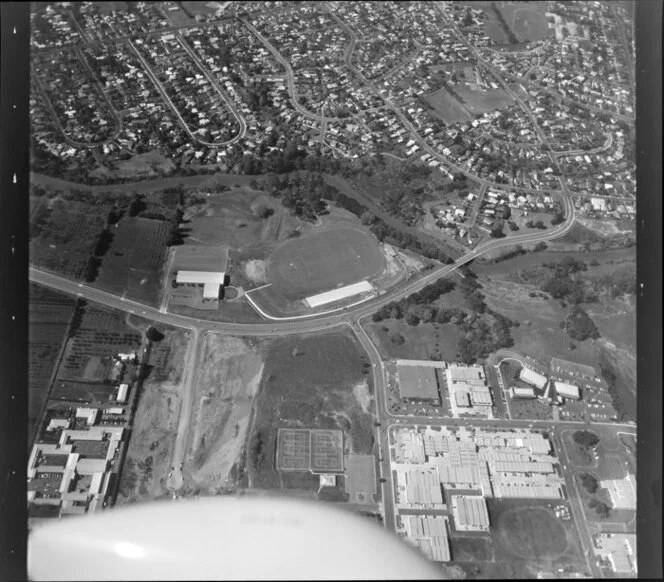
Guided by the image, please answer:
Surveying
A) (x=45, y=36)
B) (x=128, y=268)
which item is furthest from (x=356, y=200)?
(x=45, y=36)

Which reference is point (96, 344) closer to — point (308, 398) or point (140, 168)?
point (308, 398)

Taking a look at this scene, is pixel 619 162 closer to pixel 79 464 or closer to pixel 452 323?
pixel 452 323

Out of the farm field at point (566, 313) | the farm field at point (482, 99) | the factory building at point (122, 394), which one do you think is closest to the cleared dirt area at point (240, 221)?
the factory building at point (122, 394)

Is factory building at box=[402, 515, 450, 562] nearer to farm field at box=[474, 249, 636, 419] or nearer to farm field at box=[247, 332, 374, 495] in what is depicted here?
farm field at box=[247, 332, 374, 495]

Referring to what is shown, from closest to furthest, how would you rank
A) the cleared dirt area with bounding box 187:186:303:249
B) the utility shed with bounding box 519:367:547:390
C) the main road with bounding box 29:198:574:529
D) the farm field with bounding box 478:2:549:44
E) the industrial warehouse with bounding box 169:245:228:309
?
the main road with bounding box 29:198:574:529 < the utility shed with bounding box 519:367:547:390 < the industrial warehouse with bounding box 169:245:228:309 < the cleared dirt area with bounding box 187:186:303:249 < the farm field with bounding box 478:2:549:44

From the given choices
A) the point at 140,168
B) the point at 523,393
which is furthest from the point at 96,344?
the point at 523,393

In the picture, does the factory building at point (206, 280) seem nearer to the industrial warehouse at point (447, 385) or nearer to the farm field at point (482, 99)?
the industrial warehouse at point (447, 385)

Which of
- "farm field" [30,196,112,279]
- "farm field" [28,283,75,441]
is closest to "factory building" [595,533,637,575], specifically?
"farm field" [28,283,75,441]
